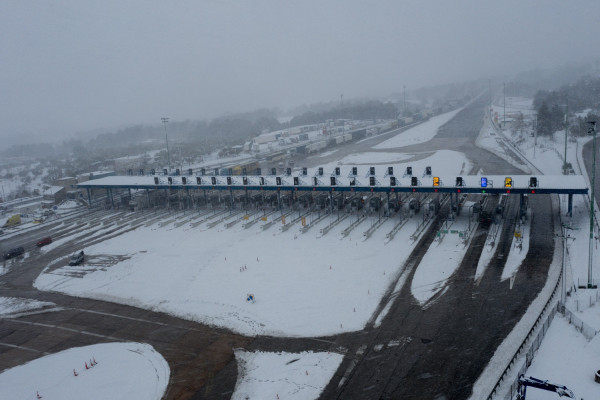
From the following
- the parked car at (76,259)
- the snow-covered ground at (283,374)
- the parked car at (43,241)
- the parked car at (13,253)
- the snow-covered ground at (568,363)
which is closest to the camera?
the snow-covered ground at (568,363)

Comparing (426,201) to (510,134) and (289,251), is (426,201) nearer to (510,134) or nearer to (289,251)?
(289,251)

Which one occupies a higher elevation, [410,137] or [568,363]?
[410,137]

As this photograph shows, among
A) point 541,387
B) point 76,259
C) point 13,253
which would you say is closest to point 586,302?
point 541,387

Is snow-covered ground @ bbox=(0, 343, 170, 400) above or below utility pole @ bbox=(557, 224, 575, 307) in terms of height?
below

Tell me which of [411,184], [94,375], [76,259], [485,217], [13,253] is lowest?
[94,375]

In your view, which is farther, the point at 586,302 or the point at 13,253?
the point at 13,253

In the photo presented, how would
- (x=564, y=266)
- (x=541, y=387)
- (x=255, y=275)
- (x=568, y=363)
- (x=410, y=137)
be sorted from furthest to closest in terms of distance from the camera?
(x=410, y=137) → (x=255, y=275) → (x=564, y=266) → (x=568, y=363) → (x=541, y=387)

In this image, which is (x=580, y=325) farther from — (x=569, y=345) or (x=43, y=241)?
(x=43, y=241)

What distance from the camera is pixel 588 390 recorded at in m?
14.2

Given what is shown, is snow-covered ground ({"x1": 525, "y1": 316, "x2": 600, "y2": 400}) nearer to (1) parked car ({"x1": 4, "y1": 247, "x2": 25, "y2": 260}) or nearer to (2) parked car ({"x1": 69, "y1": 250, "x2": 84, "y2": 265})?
(2) parked car ({"x1": 69, "y1": 250, "x2": 84, "y2": 265})

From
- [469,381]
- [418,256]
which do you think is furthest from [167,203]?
[469,381]

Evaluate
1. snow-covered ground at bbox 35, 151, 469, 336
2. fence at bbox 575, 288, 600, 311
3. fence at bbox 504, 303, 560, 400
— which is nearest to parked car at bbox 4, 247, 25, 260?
snow-covered ground at bbox 35, 151, 469, 336

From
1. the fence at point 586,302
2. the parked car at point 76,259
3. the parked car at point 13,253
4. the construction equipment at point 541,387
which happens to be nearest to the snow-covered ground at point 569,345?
the fence at point 586,302

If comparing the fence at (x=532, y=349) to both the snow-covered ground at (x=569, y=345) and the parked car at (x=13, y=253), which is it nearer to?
the snow-covered ground at (x=569, y=345)
